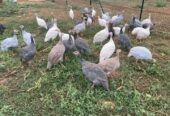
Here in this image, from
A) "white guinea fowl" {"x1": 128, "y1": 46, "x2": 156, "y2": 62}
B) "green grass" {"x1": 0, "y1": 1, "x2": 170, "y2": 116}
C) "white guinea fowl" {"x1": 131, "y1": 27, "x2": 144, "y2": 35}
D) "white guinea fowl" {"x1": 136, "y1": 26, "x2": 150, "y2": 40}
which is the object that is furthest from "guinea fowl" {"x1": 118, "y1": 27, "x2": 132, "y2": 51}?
"white guinea fowl" {"x1": 131, "y1": 27, "x2": 144, "y2": 35}

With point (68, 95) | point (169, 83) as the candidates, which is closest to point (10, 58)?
point (68, 95)

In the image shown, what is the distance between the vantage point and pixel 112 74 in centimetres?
652

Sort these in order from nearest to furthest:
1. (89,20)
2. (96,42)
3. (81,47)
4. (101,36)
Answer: (81,47) → (101,36) → (96,42) → (89,20)

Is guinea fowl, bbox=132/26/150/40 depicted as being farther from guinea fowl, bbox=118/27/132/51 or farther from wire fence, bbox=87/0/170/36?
wire fence, bbox=87/0/170/36

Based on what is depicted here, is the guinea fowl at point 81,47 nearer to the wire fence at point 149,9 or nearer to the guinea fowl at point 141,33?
Answer: the guinea fowl at point 141,33

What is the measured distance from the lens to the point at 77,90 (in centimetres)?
595

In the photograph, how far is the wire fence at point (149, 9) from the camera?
10492 mm

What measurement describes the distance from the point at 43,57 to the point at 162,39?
319 centimetres

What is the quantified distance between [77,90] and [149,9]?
7532 millimetres

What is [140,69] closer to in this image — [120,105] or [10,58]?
[120,105]

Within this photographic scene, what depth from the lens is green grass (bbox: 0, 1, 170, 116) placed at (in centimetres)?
557

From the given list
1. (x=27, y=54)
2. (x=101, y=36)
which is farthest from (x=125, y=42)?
(x=27, y=54)

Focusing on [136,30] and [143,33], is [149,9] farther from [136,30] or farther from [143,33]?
[143,33]

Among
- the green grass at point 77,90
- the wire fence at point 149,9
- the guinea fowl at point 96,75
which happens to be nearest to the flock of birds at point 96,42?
the guinea fowl at point 96,75
